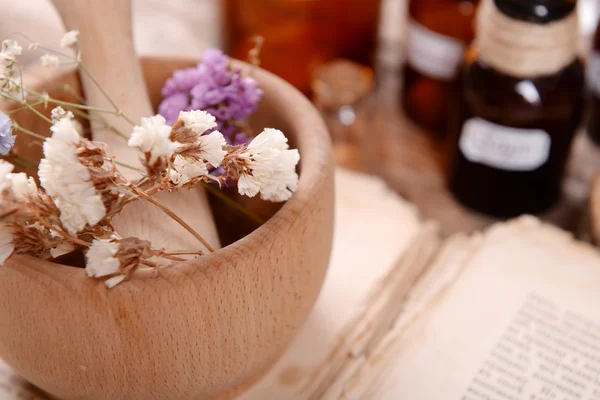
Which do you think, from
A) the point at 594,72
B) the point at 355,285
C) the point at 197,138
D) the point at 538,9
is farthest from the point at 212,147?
the point at 594,72

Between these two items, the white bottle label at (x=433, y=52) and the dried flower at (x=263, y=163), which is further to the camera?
the white bottle label at (x=433, y=52)

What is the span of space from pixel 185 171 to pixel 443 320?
25 centimetres

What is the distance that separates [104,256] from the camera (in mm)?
284

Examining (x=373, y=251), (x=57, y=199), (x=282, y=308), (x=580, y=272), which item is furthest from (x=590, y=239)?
(x=57, y=199)

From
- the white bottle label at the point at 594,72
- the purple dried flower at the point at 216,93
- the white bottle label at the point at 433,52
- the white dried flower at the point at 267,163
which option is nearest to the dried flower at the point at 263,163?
the white dried flower at the point at 267,163

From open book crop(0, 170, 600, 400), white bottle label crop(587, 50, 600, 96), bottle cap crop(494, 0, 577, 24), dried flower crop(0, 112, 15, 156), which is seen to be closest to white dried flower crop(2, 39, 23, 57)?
dried flower crop(0, 112, 15, 156)

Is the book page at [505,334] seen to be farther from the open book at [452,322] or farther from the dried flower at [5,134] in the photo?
the dried flower at [5,134]

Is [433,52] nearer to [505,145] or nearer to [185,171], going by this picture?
[505,145]

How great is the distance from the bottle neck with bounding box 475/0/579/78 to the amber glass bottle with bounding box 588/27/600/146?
15cm

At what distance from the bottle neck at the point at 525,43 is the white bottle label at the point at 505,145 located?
0.05m

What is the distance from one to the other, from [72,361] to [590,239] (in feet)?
1.42

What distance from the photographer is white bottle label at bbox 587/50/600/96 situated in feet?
2.33

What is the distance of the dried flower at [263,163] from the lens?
30 centimetres

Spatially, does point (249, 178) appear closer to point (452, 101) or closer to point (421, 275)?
point (421, 275)
